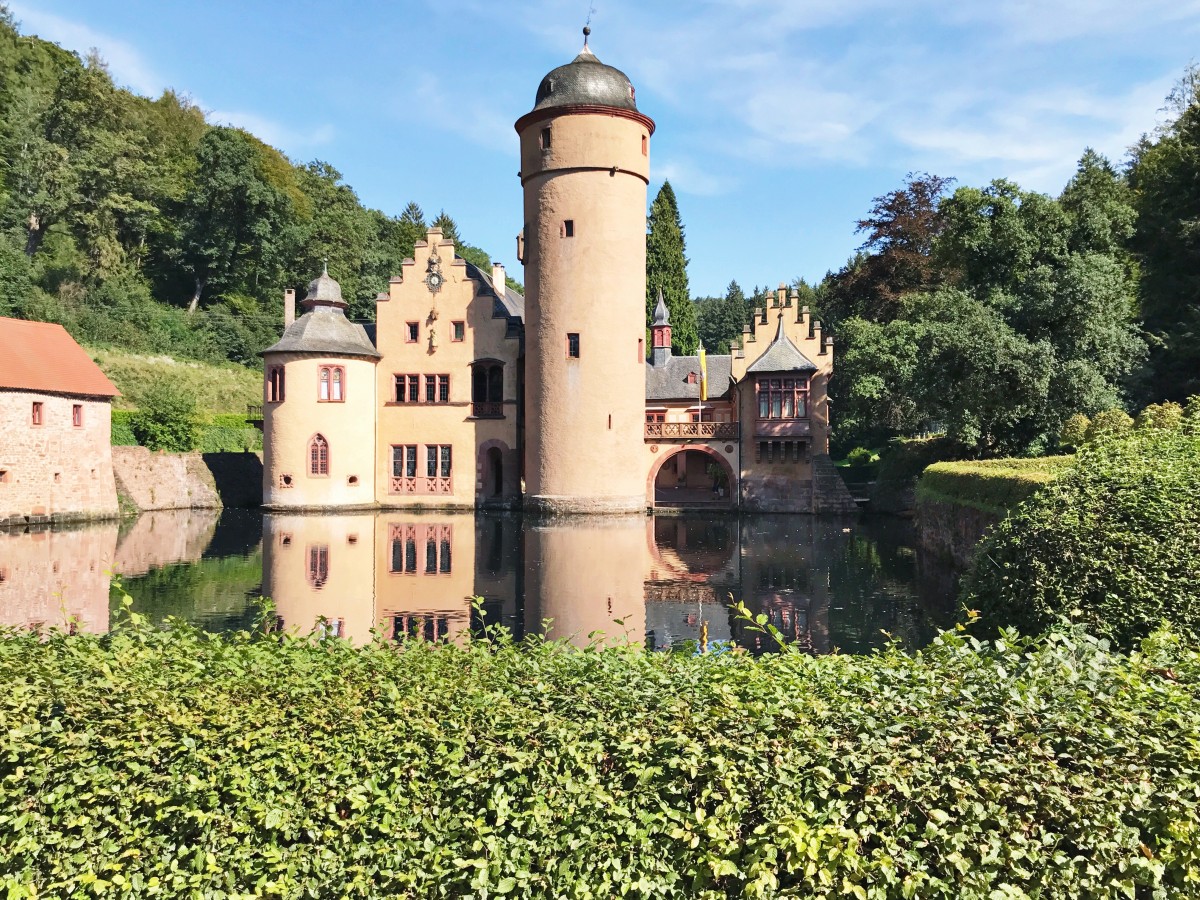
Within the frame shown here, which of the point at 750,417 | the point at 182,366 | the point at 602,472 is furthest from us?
the point at 182,366

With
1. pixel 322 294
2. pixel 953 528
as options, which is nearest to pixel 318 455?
pixel 322 294

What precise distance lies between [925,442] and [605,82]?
61.5 feet

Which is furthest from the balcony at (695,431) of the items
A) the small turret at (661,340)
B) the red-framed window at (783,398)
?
the small turret at (661,340)

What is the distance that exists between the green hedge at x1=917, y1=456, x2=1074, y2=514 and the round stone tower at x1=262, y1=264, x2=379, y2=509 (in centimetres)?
2404

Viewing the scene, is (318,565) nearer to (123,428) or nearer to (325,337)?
(325,337)

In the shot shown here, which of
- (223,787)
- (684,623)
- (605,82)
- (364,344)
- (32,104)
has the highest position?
(32,104)

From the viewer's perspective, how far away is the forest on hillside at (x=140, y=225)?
4806 centimetres

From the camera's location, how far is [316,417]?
37094 mm

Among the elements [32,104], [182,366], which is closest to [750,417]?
[182,366]

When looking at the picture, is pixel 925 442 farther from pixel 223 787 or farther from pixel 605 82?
pixel 223 787

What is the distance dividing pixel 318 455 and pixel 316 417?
1.60 metres

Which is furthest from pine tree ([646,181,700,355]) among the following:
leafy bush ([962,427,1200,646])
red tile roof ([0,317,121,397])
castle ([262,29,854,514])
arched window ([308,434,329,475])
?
leafy bush ([962,427,1200,646])

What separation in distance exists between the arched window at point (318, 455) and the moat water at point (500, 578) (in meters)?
5.99

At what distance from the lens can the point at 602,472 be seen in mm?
33844
